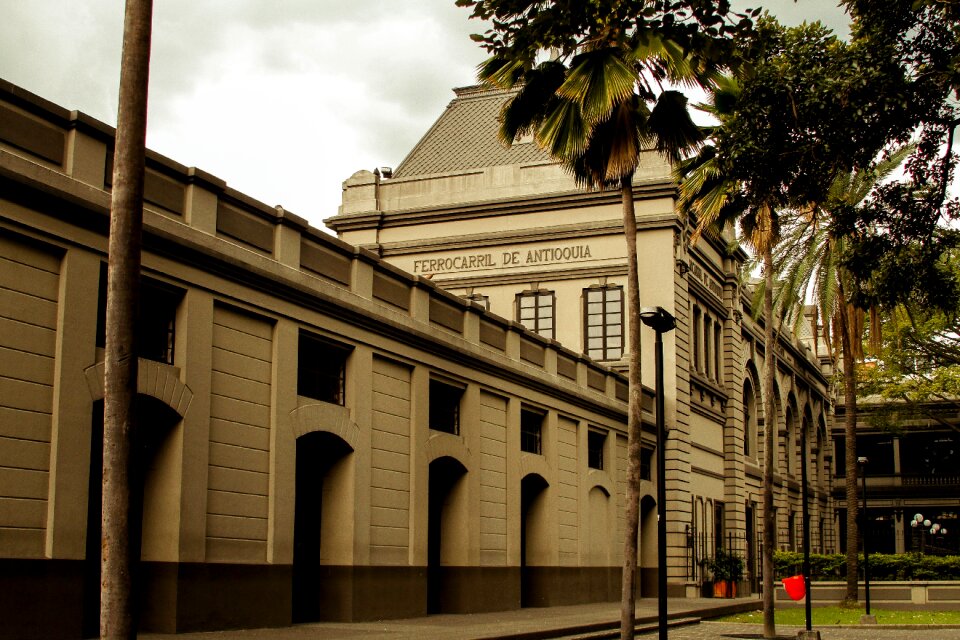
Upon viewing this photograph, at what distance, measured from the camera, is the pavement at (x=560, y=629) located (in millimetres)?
18531

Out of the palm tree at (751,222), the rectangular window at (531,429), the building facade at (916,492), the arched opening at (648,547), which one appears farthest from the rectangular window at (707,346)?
the building facade at (916,492)

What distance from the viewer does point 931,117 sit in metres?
14.1

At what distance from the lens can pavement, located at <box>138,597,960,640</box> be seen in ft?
60.8

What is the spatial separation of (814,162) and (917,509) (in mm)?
72917

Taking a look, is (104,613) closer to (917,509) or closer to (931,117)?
(931,117)

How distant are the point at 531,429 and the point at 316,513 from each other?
1045 centimetres

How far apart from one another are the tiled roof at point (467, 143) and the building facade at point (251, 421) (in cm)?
1386

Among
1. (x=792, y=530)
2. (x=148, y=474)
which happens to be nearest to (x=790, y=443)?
(x=792, y=530)

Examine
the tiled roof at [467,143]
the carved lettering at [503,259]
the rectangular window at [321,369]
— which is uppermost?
the tiled roof at [467,143]

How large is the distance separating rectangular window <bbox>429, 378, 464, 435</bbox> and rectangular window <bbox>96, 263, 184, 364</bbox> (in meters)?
8.83

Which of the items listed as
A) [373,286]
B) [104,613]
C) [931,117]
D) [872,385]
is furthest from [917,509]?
[104,613]

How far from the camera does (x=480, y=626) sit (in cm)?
2170

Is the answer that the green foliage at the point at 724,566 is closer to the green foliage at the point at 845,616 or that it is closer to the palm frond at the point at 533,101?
the green foliage at the point at 845,616

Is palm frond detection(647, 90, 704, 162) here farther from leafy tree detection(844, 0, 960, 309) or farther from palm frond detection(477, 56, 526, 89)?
leafy tree detection(844, 0, 960, 309)
